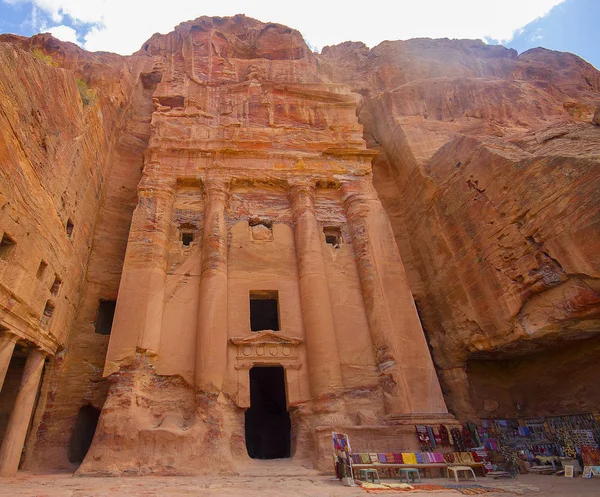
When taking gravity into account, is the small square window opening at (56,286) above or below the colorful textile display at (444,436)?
above

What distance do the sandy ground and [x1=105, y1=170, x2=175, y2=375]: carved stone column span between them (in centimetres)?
360

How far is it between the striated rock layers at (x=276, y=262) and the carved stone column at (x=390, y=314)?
3.1 inches

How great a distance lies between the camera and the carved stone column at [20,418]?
9391mm

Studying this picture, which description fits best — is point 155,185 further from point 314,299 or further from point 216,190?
point 314,299

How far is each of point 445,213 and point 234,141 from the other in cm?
924

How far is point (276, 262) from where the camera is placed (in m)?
14.9

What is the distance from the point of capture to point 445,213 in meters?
15.0

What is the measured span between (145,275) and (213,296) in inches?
93.3

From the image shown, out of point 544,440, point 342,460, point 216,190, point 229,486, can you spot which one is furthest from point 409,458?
point 216,190

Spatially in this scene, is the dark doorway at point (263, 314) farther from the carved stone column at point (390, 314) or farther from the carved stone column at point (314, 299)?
the carved stone column at point (390, 314)

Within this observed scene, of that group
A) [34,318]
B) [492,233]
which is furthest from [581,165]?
[34,318]

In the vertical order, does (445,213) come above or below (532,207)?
above

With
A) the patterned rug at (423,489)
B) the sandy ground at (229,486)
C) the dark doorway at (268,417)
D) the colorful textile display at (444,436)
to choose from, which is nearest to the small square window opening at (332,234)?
Result: the dark doorway at (268,417)

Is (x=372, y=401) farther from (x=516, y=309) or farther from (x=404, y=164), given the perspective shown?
(x=404, y=164)
